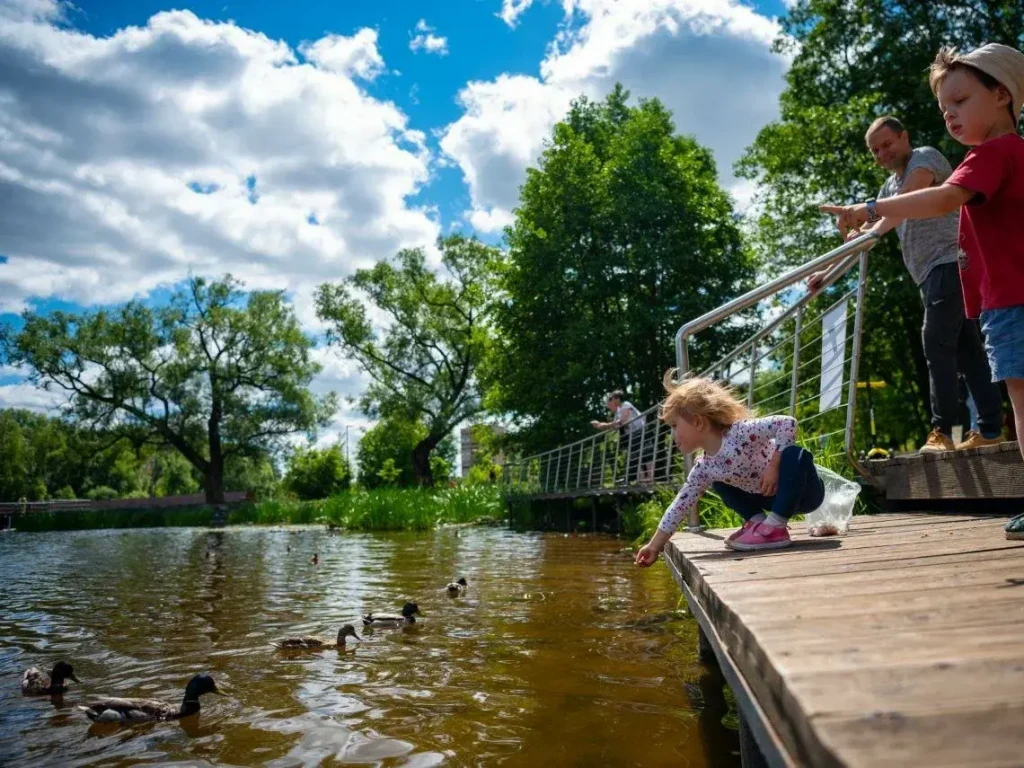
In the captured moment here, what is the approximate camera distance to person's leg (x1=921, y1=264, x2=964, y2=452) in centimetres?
421

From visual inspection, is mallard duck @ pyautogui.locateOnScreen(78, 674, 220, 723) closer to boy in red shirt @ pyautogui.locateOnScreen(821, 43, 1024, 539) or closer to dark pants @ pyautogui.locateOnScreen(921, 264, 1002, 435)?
boy in red shirt @ pyautogui.locateOnScreen(821, 43, 1024, 539)

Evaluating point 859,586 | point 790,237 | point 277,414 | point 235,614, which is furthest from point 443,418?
point 859,586

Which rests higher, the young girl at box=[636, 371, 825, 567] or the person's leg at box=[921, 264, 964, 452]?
the person's leg at box=[921, 264, 964, 452]

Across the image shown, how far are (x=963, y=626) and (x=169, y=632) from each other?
5500 millimetres

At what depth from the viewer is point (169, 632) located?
5.70 metres

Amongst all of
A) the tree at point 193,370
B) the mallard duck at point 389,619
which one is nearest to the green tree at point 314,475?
the tree at point 193,370

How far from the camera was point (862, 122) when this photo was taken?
16797 mm

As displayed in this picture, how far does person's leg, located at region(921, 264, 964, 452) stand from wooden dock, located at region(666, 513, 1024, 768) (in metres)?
1.88

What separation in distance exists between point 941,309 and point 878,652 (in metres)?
3.49

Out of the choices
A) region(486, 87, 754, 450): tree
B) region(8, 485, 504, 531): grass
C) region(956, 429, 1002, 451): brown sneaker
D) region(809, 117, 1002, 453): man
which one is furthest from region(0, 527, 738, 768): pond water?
region(486, 87, 754, 450): tree

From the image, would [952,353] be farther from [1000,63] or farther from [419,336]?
[419,336]

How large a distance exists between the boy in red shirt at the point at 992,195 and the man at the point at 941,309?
1646 millimetres

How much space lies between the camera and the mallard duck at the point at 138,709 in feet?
11.5

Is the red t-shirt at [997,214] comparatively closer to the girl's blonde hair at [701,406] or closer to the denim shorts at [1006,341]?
the denim shorts at [1006,341]
